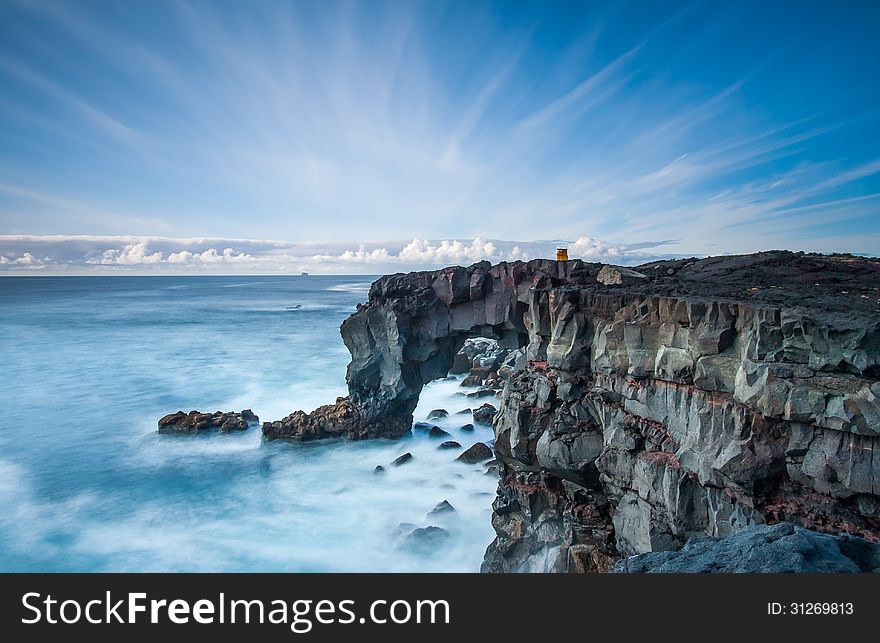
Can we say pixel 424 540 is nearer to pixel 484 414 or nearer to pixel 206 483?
pixel 484 414

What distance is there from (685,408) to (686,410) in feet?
0.17

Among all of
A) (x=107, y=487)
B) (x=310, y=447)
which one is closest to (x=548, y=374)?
(x=310, y=447)

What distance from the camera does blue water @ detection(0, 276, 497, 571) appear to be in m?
18.3

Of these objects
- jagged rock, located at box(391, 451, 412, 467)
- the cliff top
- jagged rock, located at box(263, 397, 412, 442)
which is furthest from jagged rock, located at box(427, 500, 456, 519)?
the cliff top

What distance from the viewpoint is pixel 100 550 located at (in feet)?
60.5

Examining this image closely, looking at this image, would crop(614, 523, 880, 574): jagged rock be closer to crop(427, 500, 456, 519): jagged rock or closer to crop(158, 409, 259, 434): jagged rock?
crop(427, 500, 456, 519): jagged rock

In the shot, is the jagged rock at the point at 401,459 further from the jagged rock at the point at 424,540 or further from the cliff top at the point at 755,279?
the cliff top at the point at 755,279

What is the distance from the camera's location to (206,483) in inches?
918

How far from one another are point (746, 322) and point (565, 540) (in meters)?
8.04

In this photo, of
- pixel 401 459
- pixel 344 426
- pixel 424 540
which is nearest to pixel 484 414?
pixel 401 459

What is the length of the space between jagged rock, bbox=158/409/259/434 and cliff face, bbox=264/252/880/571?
19.2 metres

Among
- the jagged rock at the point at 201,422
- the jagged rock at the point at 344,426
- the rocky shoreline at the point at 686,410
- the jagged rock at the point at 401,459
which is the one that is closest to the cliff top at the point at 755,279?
the rocky shoreline at the point at 686,410

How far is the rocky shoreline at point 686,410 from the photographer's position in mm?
8969
